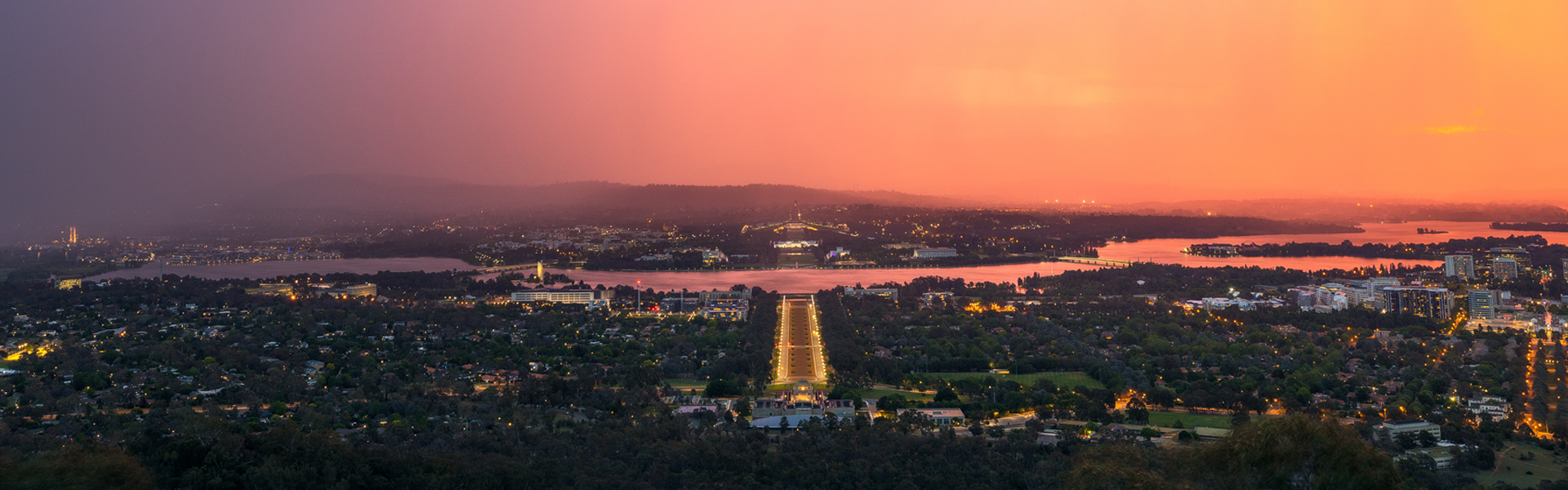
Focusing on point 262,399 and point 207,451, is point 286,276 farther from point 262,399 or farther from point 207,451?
point 207,451

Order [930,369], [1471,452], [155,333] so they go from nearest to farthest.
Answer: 1. [1471,452]
2. [930,369]
3. [155,333]

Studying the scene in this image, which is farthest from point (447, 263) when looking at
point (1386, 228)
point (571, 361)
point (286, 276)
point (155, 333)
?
point (1386, 228)

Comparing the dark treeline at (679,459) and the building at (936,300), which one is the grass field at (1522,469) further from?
the building at (936,300)

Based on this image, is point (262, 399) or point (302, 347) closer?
point (262, 399)

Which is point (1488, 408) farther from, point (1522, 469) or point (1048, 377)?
point (1048, 377)

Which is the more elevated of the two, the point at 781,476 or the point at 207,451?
the point at 207,451

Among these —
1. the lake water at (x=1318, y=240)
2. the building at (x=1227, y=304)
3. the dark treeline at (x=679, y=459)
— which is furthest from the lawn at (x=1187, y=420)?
the lake water at (x=1318, y=240)

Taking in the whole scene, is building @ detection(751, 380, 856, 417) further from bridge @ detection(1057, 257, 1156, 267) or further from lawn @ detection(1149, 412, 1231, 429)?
bridge @ detection(1057, 257, 1156, 267)

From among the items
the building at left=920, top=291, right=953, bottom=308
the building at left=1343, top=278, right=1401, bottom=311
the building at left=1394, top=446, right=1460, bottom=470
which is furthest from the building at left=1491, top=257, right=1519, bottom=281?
the building at left=1394, top=446, right=1460, bottom=470
